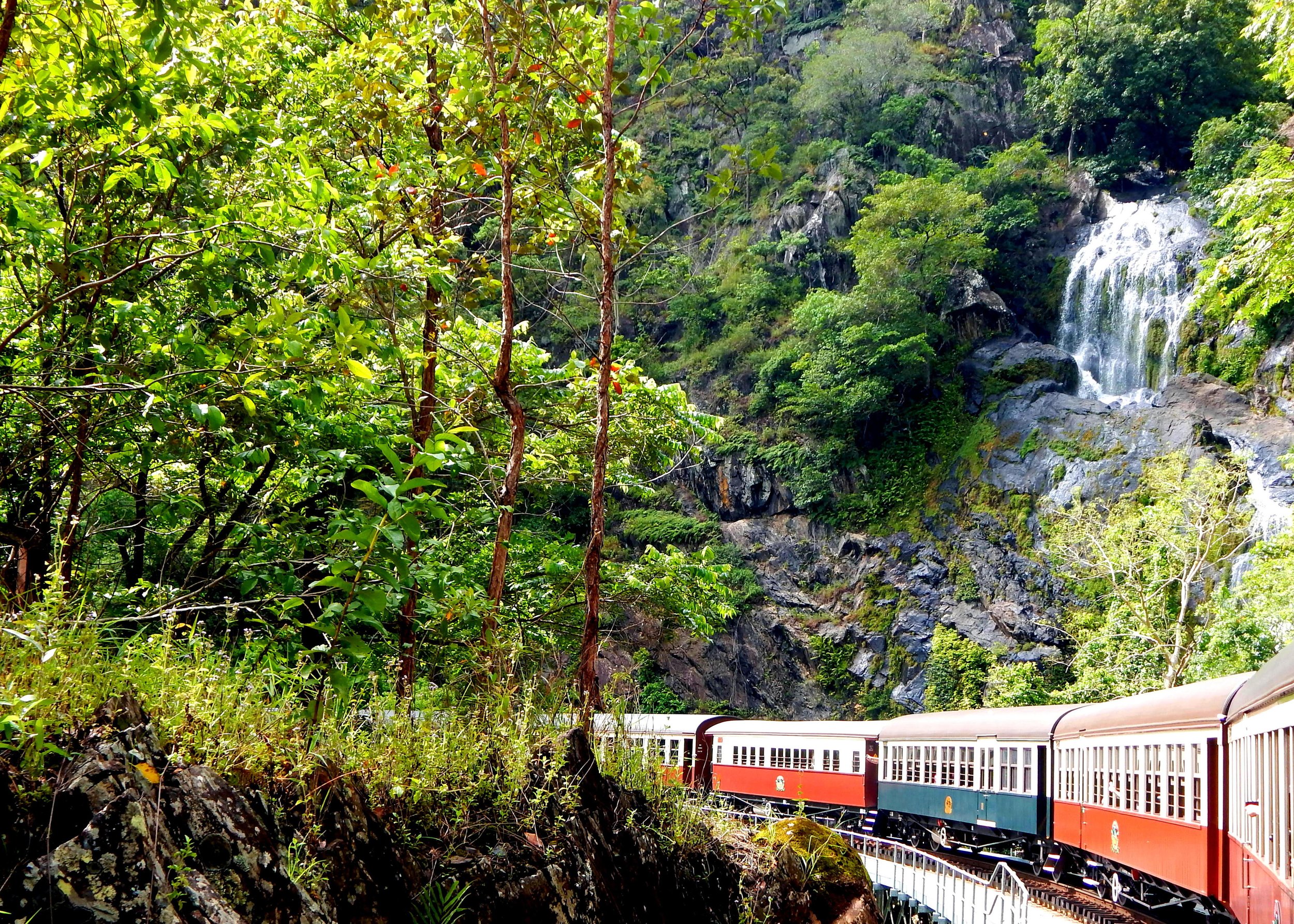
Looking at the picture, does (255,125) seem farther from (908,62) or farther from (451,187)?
(908,62)

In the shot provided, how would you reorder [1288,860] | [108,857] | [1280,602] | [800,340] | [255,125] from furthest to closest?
1. [800,340]
2. [1280,602]
3. [255,125]
4. [1288,860]
5. [108,857]

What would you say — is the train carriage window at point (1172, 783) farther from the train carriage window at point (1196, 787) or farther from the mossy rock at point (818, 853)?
the mossy rock at point (818, 853)

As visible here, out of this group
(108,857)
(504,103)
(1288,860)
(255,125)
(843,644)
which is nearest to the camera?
(108,857)

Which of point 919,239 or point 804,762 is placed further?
point 919,239

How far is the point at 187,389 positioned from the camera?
6.68 m

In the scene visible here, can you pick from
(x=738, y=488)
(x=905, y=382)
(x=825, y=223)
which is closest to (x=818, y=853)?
(x=738, y=488)

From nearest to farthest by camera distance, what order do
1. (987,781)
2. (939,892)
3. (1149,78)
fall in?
(939,892)
(987,781)
(1149,78)

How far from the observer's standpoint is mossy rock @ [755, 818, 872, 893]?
30.3ft

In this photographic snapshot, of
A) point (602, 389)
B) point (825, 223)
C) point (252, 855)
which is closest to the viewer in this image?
point (252, 855)

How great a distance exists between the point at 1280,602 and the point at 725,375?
33.1 meters

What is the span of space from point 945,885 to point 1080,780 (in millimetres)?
5311

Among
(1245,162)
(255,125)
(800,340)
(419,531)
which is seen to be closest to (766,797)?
(255,125)

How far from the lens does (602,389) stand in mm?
7719

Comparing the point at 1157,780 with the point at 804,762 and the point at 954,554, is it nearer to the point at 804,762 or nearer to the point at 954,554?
the point at 804,762
